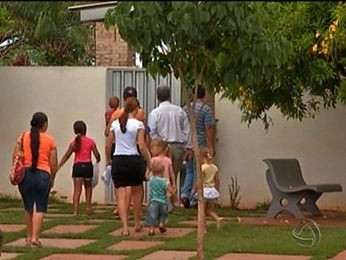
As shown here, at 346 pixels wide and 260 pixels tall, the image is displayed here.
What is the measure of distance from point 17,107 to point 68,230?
4761 mm

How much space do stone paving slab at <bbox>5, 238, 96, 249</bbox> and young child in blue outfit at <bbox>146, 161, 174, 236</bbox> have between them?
76 centimetres

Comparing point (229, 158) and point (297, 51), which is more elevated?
point (297, 51)

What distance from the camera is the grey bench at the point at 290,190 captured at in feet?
47.1

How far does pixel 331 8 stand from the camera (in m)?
12.8

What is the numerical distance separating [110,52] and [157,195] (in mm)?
8013

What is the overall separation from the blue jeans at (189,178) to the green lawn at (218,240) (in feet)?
2.33

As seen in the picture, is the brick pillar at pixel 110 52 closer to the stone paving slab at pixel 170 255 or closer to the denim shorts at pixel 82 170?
the denim shorts at pixel 82 170

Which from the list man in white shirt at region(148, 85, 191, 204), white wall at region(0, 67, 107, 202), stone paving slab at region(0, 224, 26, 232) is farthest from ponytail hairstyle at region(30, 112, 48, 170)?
white wall at region(0, 67, 107, 202)

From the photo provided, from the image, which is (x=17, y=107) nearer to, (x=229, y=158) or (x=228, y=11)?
(x=229, y=158)

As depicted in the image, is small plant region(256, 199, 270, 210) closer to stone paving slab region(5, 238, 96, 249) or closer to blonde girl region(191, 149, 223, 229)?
blonde girl region(191, 149, 223, 229)

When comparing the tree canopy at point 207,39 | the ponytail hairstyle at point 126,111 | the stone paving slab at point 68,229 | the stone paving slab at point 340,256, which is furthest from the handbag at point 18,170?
the stone paving slab at point 340,256

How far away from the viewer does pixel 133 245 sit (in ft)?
38.8

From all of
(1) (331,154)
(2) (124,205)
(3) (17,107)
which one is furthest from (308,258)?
(3) (17,107)

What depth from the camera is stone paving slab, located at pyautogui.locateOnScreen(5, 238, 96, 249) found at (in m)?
11.9
